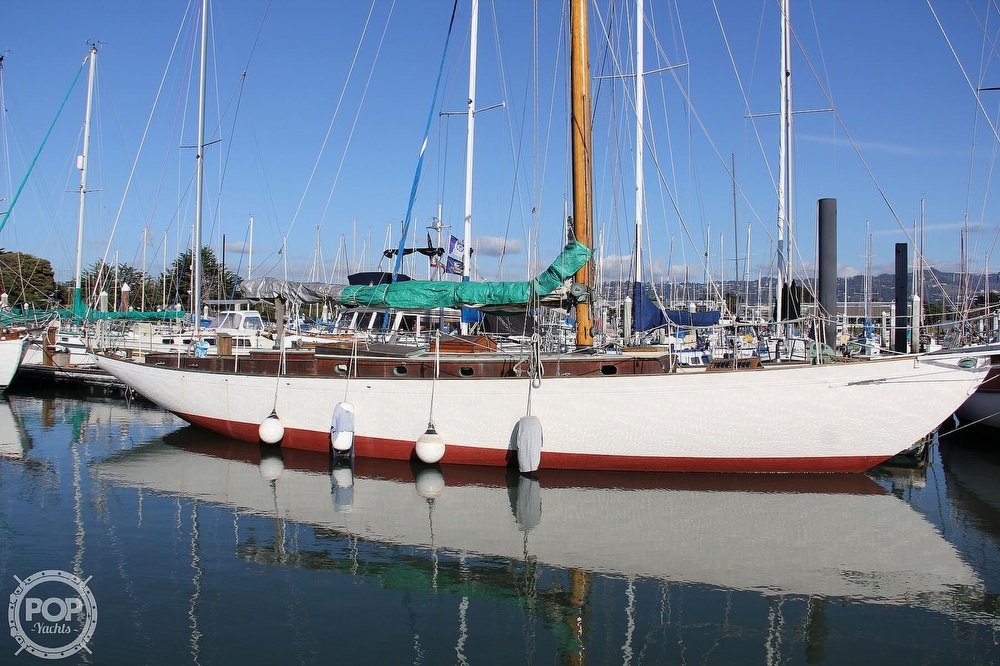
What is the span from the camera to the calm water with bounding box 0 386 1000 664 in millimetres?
6387

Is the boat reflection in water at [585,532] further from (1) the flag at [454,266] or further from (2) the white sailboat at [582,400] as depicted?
(1) the flag at [454,266]

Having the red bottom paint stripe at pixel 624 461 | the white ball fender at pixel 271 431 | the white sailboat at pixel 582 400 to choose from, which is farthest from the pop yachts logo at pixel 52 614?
the red bottom paint stripe at pixel 624 461

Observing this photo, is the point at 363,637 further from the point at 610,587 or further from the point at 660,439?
the point at 660,439

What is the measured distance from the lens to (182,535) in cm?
934

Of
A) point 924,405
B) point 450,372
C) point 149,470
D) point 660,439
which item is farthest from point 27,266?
point 924,405

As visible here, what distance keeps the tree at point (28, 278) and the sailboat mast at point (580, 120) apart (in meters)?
46.2

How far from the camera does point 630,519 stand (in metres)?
10.0

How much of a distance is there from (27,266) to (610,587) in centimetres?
5711

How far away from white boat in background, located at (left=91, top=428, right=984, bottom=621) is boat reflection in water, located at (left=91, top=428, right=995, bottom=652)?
29 millimetres

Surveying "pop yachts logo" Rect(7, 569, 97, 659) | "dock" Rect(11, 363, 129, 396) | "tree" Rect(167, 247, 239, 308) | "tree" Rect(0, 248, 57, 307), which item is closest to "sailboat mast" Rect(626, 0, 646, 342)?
"pop yachts logo" Rect(7, 569, 97, 659)

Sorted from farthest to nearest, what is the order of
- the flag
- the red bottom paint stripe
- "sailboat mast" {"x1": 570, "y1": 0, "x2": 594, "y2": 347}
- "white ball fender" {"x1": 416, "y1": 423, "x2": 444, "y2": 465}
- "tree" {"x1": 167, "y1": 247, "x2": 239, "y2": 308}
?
"tree" {"x1": 167, "y1": 247, "x2": 239, "y2": 308}, the flag, "sailboat mast" {"x1": 570, "y1": 0, "x2": 594, "y2": 347}, "white ball fender" {"x1": 416, "y1": 423, "x2": 444, "y2": 465}, the red bottom paint stripe

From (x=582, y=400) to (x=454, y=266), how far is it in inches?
363

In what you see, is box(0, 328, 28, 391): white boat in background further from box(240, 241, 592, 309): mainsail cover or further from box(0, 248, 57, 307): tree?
box(0, 248, 57, 307): tree

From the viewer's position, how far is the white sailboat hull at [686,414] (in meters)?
11.0
